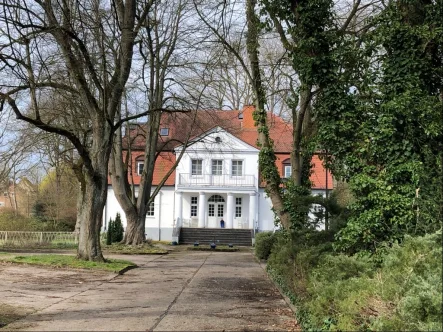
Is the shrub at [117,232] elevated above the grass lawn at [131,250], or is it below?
above

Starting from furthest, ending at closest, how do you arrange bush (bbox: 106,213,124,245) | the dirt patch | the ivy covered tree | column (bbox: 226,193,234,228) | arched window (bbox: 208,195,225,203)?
arched window (bbox: 208,195,225,203) → column (bbox: 226,193,234,228) → bush (bbox: 106,213,124,245) → the ivy covered tree → the dirt patch

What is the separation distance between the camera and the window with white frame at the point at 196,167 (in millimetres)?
45156

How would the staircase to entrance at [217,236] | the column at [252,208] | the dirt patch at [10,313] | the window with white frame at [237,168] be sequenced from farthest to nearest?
the window with white frame at [237,168] < the column at [252,208] < the staircase to entrance at [217,236] < the dirt patch at [10,313]

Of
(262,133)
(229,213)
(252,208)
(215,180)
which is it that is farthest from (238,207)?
(262,133)

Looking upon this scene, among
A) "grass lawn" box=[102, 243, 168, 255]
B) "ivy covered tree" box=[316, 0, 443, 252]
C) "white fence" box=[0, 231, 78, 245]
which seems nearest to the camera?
"ivy covered tree" box=[316, 0, 443, 252]

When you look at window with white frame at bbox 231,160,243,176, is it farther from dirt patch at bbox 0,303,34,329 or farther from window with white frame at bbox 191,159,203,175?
dirt patch at bbox 0,303,34,329

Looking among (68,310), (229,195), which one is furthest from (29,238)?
(68,310)

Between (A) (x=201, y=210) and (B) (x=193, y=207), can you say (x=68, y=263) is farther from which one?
(B) (x=193, y=207)

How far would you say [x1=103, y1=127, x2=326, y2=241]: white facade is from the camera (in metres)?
44.1

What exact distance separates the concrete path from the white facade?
91.0 feet

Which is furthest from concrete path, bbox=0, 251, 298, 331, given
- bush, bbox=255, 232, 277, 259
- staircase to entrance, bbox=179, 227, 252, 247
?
staircase to entrance, bbox=179, 227, 252, 247

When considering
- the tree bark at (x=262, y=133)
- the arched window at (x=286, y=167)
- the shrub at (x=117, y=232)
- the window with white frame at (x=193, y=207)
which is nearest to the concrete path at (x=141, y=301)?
the tree bark at (x=262, y=133)

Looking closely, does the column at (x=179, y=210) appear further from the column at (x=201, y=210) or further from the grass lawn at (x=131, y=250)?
the grass lawn at (x=131, y=250)

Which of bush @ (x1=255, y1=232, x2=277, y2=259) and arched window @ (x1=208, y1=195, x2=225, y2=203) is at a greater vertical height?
arched window @ (x1=208, y1=195, x2=225, y2=203)
